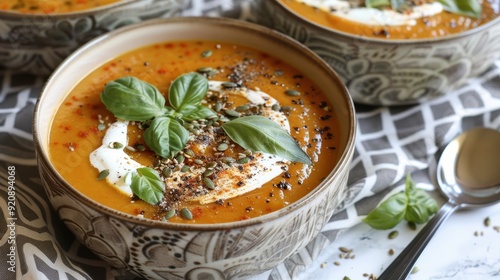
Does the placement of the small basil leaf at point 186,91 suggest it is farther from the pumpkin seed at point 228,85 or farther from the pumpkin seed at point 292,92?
the pumpkin seed at point 292,92

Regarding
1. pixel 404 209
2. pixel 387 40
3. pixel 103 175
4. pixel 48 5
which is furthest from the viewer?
pixel 48 5

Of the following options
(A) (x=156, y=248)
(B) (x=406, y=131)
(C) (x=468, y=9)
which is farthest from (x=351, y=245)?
(C) (x=468, y=9)

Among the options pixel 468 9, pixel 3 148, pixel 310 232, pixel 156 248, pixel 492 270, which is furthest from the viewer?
pixel 468 9

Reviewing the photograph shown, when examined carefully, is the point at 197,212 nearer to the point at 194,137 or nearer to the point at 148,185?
the point at 148,185

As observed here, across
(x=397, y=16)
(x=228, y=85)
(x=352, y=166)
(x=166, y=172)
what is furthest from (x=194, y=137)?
(x=397, y=16)

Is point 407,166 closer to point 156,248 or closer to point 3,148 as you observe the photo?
point 156,248

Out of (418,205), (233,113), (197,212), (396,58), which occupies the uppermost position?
(396,58)
